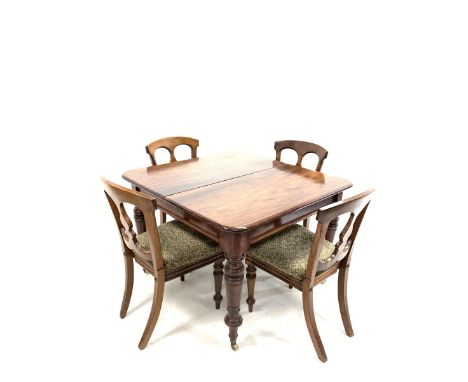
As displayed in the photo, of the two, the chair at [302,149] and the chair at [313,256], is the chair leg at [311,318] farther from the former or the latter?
the chair at [302,149]

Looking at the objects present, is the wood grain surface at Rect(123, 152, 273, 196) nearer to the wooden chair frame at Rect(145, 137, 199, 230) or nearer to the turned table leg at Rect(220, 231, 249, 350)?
the wooden chair frame at Rect(145, 137, 199, 230)

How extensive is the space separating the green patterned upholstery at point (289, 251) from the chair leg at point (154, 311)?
0.50 metres

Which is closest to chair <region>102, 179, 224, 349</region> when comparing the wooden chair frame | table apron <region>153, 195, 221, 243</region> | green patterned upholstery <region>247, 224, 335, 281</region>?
table apron <region>153, 195, 221, 243</region>

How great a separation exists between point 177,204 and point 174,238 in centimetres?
30

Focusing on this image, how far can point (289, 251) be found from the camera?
5.51 ft

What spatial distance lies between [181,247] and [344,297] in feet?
3.02

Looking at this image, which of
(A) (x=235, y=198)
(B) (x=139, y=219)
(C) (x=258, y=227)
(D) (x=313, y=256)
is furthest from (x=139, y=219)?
(D) (x=313, y=256)

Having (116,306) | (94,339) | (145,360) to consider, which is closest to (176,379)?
(145,360)

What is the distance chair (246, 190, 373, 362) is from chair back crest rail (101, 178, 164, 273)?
0.53 meters

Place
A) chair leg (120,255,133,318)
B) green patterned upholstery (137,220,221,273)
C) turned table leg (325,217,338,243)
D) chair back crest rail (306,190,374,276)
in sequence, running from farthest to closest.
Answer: turned table leg (325,217,338,243) → chair leg (120,255,133,318) → green patterned upholstery (137,220,221,273) → chair back crest rail (306,190,374,276)

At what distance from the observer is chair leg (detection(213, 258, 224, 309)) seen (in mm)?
1849

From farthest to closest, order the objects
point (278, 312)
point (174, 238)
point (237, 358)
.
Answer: point (278, 312), point (174, 238), point (237, 358)

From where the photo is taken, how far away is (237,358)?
5.40 ft

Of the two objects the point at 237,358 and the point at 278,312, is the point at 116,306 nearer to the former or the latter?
the point at 237,358
